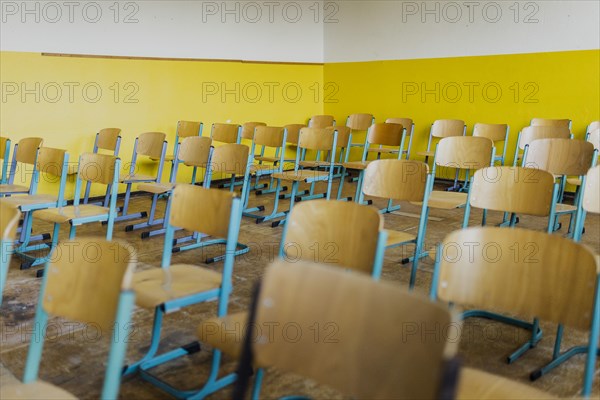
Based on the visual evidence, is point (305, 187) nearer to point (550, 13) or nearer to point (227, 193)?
point (550, 13)

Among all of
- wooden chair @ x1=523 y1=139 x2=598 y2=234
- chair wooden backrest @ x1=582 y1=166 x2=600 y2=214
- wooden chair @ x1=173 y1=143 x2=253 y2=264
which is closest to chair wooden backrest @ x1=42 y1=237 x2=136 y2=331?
chair wooden backrest @ x1=582 y1=166 x2=600 y2=214

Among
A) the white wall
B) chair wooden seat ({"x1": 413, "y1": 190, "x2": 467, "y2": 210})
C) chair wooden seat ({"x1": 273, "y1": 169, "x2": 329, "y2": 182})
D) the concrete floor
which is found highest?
the white wall

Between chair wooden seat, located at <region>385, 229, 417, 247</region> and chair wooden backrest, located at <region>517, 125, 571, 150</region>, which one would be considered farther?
chair wooden backrest, located at <region>517, 125, 571, 150</region>

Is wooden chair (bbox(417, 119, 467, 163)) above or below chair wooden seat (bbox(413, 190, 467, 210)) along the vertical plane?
above

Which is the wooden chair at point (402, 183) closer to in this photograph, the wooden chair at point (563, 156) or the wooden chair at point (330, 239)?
the wooden chair at point (330, 239)

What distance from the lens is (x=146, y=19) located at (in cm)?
670

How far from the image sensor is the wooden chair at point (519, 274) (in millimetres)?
1619

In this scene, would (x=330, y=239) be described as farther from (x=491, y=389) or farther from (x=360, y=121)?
(x=360, y=121)

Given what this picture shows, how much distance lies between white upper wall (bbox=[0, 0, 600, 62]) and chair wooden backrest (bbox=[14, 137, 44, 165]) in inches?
61.5

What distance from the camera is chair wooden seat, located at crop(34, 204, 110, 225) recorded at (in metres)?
3.72

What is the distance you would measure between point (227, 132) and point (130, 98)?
124 cm

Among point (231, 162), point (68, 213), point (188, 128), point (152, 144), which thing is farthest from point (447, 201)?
point (188, 128)

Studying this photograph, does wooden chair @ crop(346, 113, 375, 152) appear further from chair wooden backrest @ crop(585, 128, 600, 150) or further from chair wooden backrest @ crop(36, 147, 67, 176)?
chair wooden backrest @ crop(36, 147, 67, 176)

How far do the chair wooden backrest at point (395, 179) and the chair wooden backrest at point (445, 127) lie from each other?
4.02m
